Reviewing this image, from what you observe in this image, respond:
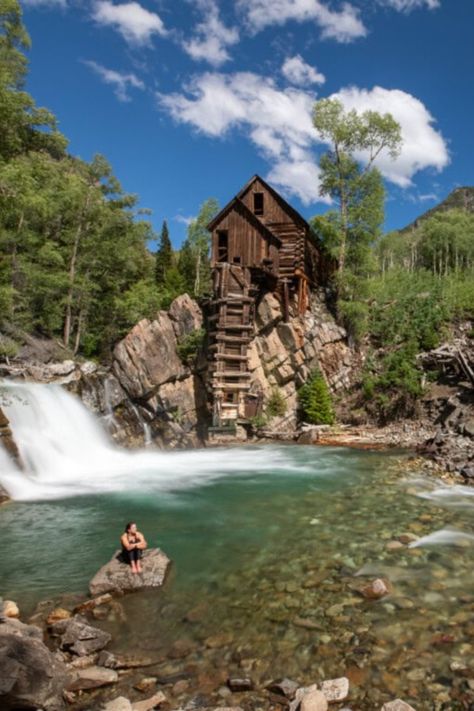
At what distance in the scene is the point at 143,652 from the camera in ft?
19.0

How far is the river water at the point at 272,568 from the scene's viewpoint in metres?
5.47

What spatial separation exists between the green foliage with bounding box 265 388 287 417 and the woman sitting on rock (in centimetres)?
1987

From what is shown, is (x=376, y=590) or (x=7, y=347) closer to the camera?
(x=376, y=590)

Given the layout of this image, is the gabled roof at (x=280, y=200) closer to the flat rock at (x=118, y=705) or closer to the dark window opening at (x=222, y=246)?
the dark window opening at (x=222, y=246)

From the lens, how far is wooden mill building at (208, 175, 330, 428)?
27.0 metres

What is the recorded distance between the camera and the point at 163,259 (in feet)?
177

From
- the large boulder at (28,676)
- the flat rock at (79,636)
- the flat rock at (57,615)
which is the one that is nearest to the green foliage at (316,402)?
the flat rock at (57,615)

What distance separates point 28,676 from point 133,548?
326 centimetres

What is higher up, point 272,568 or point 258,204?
point 258,204

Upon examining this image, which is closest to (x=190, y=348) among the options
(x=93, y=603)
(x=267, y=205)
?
(x=267, y=205)

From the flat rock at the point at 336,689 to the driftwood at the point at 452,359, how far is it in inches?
849

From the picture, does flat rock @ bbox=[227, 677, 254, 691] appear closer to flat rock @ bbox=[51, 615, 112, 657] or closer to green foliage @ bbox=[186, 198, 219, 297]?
flat rock @ bbox=[51, 615, 112, 657]

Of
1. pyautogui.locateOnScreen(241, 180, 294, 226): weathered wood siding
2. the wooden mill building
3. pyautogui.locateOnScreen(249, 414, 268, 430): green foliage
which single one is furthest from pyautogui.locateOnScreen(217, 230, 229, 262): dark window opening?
pyautogui.locateOnScreen(249, 414, 268, 430): green foliage

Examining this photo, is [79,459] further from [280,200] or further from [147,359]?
[280,200]
